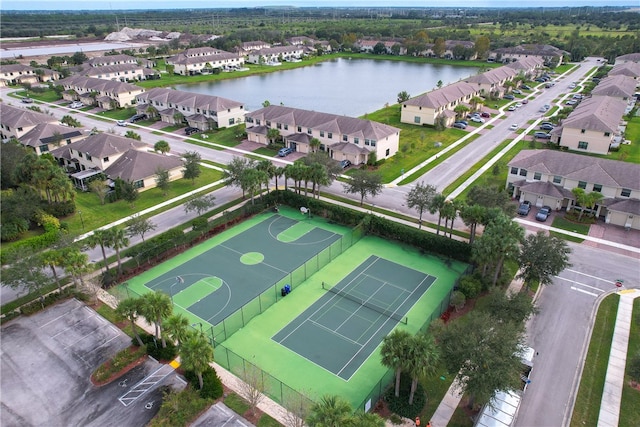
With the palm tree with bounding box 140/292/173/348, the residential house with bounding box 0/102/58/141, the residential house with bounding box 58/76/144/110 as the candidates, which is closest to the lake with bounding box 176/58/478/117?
the residential house with bounding box 58/76/144/110

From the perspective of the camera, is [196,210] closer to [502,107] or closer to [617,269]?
[617,269]

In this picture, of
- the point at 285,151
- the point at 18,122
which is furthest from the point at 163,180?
the point at 18,122

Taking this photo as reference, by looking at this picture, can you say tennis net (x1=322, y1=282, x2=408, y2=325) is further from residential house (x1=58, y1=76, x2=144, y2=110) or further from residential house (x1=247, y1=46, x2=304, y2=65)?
residential house (x1=247, y1=46, x2=304, y2=65)

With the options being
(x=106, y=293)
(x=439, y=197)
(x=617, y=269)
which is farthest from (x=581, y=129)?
(x=106, y=293)

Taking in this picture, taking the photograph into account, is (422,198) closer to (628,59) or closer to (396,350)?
(396,350)

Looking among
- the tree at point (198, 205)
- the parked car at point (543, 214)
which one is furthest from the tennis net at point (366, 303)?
the parked car at point (543, 214)
